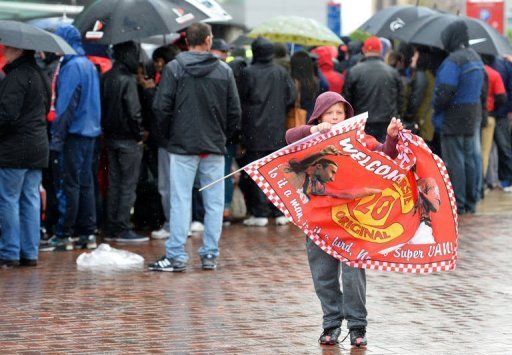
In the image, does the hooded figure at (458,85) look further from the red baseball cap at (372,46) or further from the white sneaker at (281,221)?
the white sneaker at (281,221)

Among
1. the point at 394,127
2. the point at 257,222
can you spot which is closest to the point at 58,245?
the point at 257,222

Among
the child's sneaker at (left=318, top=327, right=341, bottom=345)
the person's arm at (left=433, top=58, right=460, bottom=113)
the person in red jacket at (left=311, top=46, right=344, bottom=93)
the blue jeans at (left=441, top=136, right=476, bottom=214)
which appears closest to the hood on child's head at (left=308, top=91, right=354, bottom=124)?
the child's sneaker at (left=318, top=327, right=341, bottom=345)

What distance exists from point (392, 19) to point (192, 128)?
6.33m

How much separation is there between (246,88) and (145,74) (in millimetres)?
1267

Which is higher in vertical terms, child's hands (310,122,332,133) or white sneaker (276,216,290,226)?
child's hands (310,122,332,133)

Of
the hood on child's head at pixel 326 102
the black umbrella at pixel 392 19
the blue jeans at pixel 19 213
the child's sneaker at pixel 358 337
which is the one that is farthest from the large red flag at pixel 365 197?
the black umbrella at pixel 392 19

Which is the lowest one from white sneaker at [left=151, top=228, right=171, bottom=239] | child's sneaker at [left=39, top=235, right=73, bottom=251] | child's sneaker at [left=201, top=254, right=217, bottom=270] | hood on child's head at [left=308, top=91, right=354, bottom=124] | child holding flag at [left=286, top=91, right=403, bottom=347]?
white sneaker at [left=151, top=228, right=171, bottom=239]

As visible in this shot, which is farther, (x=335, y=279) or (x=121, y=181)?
(x=121, y=181)

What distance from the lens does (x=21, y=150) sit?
11273 millimetres

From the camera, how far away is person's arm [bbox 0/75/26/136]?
438 inches

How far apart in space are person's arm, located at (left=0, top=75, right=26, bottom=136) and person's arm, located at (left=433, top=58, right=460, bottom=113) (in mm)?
5659

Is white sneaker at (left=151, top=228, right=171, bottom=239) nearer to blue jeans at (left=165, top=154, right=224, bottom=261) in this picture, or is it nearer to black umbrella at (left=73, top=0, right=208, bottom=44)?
black umbrella at (left=73, top=0, right=208, bottom=44)

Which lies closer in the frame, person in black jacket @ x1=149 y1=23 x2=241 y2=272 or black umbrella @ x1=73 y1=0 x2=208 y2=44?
person in black jacket @ x1=149 y1=23 x2=241 y2=272

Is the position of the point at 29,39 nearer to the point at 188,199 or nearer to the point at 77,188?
the point at 188,199
